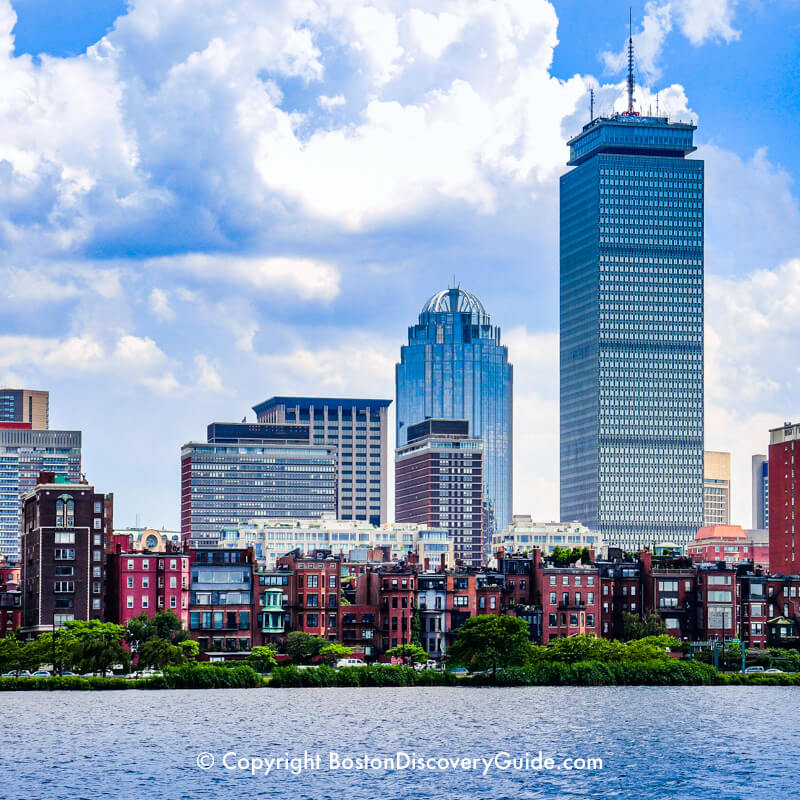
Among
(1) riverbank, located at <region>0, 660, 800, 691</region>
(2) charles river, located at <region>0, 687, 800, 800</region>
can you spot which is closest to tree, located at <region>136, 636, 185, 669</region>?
(1) riverbank, located at <region>0, 660, 800, 691</region>

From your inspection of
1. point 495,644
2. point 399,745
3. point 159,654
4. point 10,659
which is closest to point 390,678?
point 495,644

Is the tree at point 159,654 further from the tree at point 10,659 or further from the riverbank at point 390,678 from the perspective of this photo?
the tree at point 10,659

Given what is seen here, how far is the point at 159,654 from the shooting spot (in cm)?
19162

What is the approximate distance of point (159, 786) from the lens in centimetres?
10500

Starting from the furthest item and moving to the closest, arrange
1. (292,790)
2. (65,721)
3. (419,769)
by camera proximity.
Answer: (65,721) < (419,769) < (292,790)

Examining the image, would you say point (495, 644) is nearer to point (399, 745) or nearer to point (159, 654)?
point (159, 654)

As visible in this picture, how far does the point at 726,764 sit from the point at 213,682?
80469 mm

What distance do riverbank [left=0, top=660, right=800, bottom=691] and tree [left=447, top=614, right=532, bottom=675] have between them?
1302mm

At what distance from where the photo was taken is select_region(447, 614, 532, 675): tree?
189 metres

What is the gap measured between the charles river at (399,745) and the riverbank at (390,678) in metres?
4.77

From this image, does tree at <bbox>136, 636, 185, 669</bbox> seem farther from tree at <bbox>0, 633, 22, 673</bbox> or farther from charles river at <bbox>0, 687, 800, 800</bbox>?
tree at <bbox>0, 633, 22, 673</bbox>

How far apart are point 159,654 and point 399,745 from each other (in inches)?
2791

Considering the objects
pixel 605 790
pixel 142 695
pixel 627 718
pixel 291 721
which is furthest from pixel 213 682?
pixel 605 790

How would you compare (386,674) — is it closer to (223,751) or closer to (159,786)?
(223,751)
